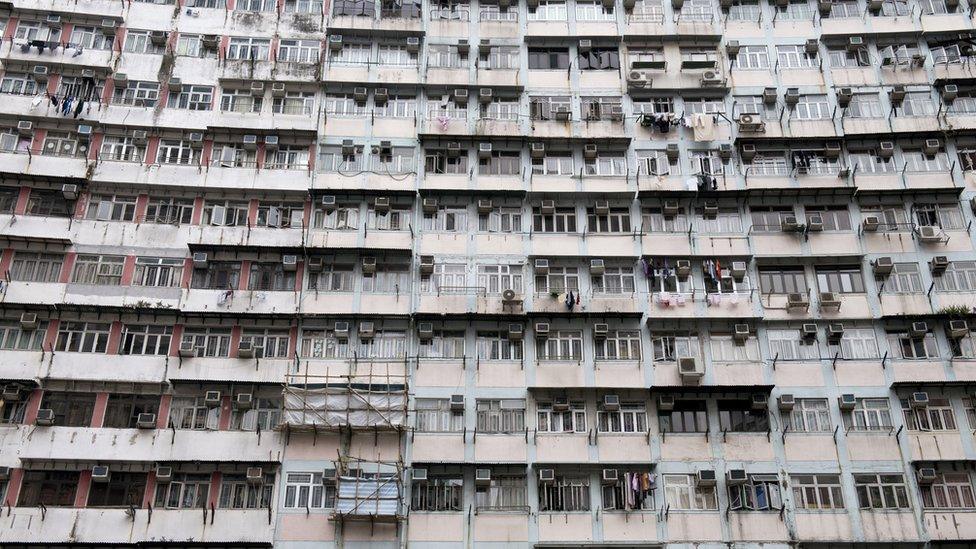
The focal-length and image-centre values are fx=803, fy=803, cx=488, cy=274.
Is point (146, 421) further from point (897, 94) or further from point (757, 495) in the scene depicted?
point (897, 94)

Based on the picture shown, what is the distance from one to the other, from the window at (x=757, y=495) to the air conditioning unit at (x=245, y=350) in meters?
14.3

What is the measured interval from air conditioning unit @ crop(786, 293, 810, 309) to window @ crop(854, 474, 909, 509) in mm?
5130

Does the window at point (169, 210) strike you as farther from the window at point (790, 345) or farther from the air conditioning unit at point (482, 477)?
the window at point (790, 345)

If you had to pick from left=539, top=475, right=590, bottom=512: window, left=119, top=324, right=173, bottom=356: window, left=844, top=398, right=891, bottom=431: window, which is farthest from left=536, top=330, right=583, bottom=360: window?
left=119, top=324, right=173, bottom=356: window

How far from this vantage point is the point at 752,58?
91.2 ft

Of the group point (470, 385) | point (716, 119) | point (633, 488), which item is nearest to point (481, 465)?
point (470, 385)

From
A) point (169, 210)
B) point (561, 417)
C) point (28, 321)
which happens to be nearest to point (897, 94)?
point (561, 417)

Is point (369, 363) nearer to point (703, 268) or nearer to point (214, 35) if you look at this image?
point (703, 268)

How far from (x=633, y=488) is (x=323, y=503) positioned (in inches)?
342

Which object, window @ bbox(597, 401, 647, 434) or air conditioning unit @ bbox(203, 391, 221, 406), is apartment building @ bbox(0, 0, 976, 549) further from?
air conditioning unit @ bbox(203, 391, 221, 406)

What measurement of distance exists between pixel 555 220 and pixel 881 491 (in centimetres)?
1224

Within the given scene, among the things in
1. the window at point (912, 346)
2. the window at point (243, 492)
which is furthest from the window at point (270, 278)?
the window at point (912, 346)

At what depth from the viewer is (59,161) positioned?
25625 mm

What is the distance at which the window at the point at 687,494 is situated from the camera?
2247 cm
